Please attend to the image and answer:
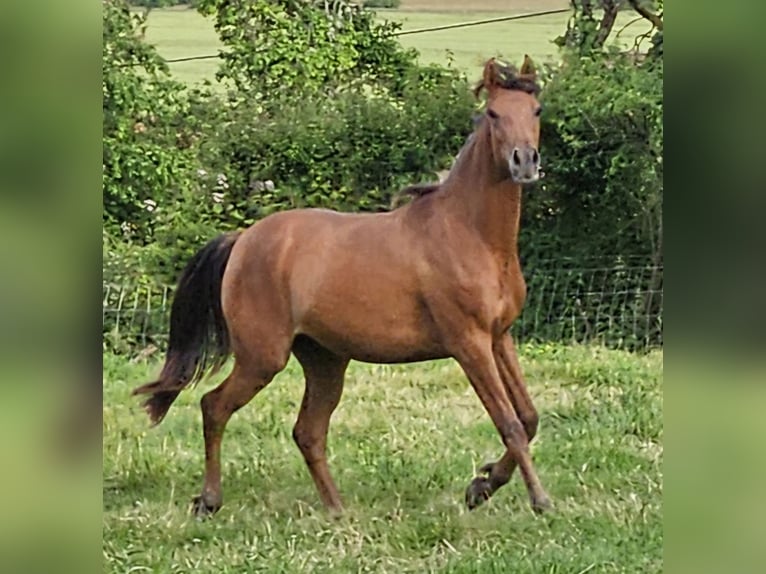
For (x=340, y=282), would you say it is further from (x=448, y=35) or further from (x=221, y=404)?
(x=448, y=35)

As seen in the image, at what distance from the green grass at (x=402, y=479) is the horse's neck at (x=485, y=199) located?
362mm

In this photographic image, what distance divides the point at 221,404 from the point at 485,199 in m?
0.99

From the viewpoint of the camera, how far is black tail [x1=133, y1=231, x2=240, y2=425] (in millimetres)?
3576

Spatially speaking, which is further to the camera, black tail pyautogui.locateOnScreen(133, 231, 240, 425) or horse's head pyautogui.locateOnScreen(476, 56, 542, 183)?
black tail pyautogui.locateOnScreen(133, 231, 240, 425)

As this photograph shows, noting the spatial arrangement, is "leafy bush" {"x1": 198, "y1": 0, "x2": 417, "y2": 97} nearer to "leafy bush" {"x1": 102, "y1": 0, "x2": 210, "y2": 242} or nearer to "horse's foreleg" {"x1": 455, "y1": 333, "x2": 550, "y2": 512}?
"leafy bush" {"x1": 102, "y1": 0, "x2": 210, "y2": 242}

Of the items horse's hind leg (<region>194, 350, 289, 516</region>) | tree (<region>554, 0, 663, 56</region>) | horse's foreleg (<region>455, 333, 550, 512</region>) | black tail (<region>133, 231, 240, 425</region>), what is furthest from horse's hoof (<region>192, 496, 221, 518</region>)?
tree (<region>554, 0, 663, 56</region>)

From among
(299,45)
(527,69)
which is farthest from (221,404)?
(527,69)

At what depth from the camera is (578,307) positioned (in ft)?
12.0

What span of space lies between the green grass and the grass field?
89 cm

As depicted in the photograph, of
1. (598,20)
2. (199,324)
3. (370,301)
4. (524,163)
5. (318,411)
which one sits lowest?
(318,411)
